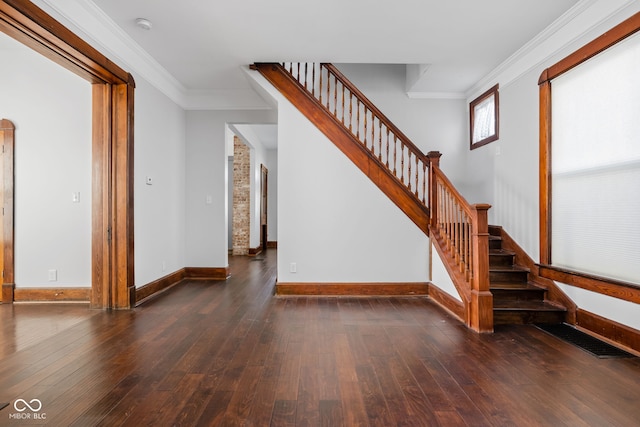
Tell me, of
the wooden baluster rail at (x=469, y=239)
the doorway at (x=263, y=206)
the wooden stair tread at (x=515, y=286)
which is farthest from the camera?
the doorway at (x=263, y=206)

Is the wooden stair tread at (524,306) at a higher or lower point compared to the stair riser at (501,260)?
lower

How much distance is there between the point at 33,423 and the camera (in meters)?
1.74

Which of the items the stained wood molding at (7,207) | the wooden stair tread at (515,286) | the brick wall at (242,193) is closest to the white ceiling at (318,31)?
the stained wood molding at (7,207)

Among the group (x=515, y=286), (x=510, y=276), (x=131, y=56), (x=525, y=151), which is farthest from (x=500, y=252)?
(x=131, y=56)

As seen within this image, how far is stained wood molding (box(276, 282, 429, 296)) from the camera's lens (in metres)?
4.46

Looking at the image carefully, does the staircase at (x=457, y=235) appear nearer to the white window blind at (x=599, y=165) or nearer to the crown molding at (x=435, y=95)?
the white window blind at (x=599, y=165)

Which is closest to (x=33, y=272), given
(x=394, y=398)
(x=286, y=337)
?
(x=286, y=337)

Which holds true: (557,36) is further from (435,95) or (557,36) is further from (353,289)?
(353,289)

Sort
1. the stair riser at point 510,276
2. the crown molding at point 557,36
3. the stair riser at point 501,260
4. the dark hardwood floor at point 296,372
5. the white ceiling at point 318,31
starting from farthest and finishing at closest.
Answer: the stair riser at point 501,260
the stair riser at point 510,276
the white ceiling at point 318,31
the crown molding at point 557,36
the dark hardwood floor at point 296,372

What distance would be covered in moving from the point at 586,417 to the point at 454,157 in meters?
4.32

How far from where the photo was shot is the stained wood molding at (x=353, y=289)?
176 inches

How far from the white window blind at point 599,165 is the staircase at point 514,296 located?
405mm

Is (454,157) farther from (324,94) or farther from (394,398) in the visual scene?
(394,398)

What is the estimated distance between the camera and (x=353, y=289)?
14.7 feet
